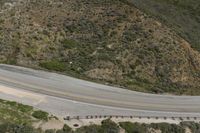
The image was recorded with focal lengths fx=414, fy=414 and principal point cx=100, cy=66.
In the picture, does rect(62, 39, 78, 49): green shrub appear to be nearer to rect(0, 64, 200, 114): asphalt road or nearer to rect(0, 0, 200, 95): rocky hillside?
rect(0, 0, 200, 95): rocky hillside

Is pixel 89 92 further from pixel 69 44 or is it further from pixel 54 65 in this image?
pixel 69 44

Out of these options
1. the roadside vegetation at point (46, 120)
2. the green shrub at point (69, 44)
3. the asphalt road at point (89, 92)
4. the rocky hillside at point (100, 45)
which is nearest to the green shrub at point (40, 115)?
the roadside vegetation at point (46, 120)

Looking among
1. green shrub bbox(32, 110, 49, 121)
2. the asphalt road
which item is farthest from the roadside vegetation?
the asphalt road

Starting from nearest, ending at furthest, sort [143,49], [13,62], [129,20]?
[13,62]
[143,49]
[129,20]

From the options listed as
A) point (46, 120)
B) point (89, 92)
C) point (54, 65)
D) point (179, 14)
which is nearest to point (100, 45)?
point (54, 65)

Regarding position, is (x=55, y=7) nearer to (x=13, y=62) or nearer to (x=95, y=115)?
(x=13, y=62)

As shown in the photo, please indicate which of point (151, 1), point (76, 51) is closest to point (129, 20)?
point (76, 51)
